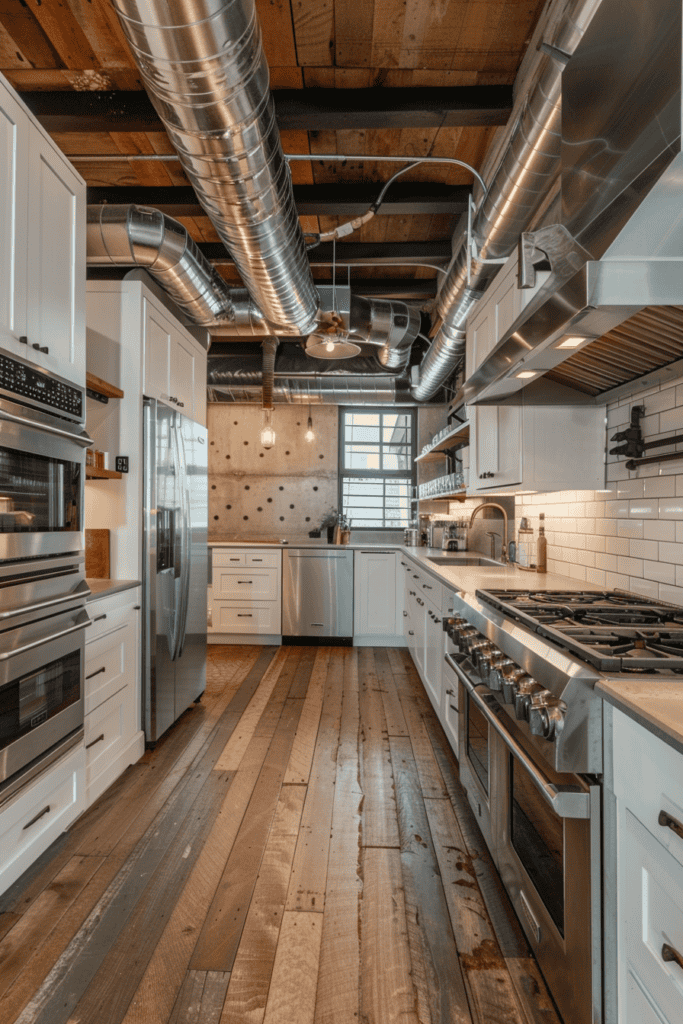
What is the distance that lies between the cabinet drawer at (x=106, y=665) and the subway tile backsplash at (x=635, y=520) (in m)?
2.20

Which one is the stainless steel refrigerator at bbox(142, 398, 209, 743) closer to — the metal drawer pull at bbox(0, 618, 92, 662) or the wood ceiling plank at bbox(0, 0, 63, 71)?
the metal drawer pull at bbox(0, 618, 92, 662)

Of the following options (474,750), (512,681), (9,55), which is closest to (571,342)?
(512,681)

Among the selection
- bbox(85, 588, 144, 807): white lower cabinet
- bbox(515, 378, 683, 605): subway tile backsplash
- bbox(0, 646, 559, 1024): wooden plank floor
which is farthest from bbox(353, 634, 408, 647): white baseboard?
bbox(85, 588, 144, 807): white lower cabinet

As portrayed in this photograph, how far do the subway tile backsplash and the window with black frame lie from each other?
12.4 feet

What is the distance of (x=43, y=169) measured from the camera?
2035mm

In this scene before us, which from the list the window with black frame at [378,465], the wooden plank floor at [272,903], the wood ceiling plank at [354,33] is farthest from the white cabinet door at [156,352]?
the window with black frame at [378,465]

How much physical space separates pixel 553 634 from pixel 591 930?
2.19 feet

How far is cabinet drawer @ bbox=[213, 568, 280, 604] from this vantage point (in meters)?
5.70

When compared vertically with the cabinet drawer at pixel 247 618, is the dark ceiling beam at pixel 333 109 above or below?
above

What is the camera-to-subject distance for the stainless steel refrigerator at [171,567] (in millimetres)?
3084

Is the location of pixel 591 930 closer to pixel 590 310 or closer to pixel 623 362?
pixel 590 310

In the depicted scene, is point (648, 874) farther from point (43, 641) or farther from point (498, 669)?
point (43, 641)

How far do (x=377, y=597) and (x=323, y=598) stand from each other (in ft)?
1.67

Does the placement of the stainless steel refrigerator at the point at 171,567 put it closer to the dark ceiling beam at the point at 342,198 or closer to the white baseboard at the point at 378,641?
the dark ceiling beam at the point at 342,198
